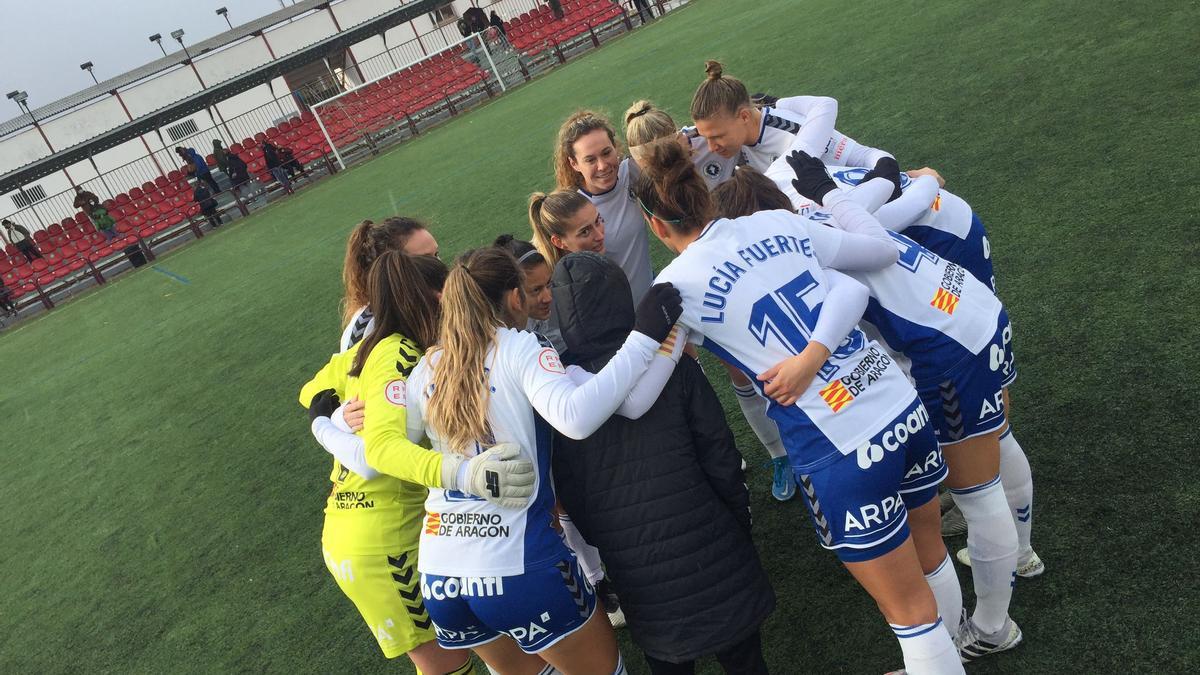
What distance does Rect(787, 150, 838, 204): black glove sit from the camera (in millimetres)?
2709

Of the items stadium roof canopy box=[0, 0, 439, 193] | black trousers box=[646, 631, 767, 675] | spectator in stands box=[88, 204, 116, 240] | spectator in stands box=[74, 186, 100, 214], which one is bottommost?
black trousers box=[646, 631, 767, 675]

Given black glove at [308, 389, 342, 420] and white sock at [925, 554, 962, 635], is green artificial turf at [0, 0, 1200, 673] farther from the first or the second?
black glove at [308, 389, 342, 420]

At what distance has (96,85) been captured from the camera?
2606 cm

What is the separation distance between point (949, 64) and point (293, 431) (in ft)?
23.3

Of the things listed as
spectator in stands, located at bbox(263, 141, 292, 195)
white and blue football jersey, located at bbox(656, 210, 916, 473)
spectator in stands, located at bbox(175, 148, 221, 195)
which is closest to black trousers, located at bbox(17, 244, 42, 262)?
spectator in stands, located at bbox(175, 148, 221, 195)

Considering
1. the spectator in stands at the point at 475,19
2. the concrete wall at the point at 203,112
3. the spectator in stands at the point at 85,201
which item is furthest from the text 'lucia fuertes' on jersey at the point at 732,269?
the concrete wall at the point at 203,112

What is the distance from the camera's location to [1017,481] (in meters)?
2.66

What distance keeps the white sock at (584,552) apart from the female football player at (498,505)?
41.3 inches

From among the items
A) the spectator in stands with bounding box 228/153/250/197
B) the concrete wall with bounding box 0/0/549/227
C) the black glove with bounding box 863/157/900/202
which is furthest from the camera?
the concrete wall with bounding box 0/0/549/227

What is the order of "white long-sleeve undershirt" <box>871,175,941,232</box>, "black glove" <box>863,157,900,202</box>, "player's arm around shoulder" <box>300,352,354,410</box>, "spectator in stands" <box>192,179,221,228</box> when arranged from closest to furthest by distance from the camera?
1. "white long-sleeve undershirt" <box>871,175,941,232</box>
2. "black glove" <box>863,157,900,202</box>
3. "player's arm around shoulder" <box>300,352,354,410</box>
4. "spectator in stands" <box>192,179,221,228</box>

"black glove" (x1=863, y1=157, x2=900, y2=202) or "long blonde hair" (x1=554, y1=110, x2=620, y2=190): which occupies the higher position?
"long blonde hair" (x1=554, y1=110, x2=620, y2=190)

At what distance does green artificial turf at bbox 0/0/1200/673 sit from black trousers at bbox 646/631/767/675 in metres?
0.65

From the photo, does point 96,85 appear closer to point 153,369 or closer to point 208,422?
point 153,369

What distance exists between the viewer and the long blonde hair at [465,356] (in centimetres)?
229
